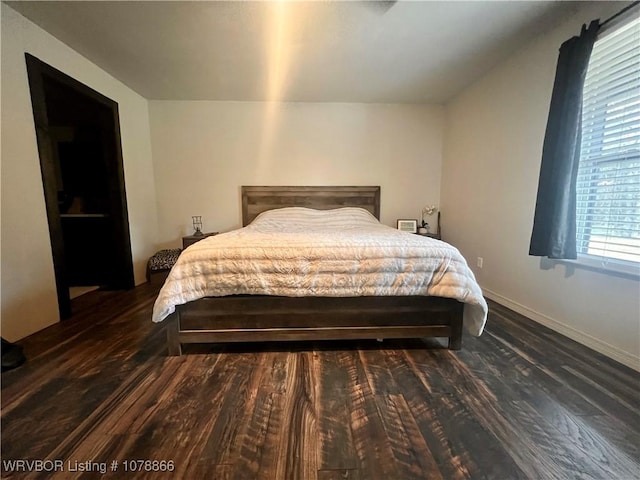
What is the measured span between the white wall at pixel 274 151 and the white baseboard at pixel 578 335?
6.31ft

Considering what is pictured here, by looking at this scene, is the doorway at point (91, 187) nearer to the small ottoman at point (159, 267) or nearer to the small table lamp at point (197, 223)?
the small ottoman at point (159, 267)

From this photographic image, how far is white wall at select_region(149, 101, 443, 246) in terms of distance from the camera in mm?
3574

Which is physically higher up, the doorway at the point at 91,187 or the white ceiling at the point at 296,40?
the white ceiling at the point at 296,40

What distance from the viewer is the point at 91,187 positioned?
10.6 feet

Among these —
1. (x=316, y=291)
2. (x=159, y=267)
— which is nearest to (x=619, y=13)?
(x=316, y=291)

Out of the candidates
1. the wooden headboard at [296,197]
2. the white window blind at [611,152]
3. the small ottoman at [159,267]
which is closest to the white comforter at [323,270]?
the white window blind at [611,152]

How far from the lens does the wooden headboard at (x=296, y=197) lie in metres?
3.65

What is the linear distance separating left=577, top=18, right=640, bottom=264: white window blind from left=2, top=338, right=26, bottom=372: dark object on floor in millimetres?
3661

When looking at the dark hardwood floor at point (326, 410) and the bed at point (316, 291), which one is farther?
the bed at point (316, 291)

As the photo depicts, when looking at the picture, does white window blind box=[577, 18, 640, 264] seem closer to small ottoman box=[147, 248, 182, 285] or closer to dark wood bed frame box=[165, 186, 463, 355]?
dark wood bed frame box=[165, 186, 463, 355]

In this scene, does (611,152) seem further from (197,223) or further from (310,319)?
(197,223)

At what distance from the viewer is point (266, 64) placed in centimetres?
264

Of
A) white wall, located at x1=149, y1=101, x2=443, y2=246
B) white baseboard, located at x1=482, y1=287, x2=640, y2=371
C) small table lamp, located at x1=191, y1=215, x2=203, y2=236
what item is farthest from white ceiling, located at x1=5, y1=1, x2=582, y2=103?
white baseboard, located at x1=482, y1=287, x2=640, y2=371

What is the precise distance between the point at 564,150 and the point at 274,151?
295cm
